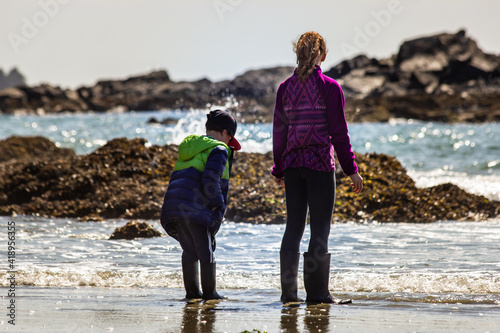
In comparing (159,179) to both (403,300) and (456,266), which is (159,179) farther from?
(403,300)

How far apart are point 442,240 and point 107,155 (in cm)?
736

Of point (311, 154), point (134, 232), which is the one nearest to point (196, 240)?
point (311, 154)

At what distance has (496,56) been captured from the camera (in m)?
102

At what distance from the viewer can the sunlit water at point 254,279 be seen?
428cm

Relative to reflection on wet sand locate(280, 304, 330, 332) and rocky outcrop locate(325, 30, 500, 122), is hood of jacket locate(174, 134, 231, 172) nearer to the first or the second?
reflection on wet sand locate(280, 304, 330, 332)

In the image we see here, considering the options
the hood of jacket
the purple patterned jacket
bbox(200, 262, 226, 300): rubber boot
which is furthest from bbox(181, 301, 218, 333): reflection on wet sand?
the purple patterned jacket

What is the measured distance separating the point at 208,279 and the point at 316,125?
1.51 meters

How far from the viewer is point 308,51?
4.88 metres

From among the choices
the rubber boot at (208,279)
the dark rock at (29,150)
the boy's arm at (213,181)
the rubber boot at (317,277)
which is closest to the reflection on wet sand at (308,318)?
the rubber boot at (317,277)

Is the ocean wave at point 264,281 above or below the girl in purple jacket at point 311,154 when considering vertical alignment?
below

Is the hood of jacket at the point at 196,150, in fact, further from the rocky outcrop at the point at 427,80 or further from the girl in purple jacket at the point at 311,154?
the rocky outcrop at the point at 427,80

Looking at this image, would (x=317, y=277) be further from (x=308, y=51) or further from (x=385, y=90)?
(x=385, y=90)

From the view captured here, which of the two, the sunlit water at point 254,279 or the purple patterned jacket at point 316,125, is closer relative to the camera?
the sunlit water at point 254,279

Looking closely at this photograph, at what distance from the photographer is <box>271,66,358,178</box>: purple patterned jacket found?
15.8ft
